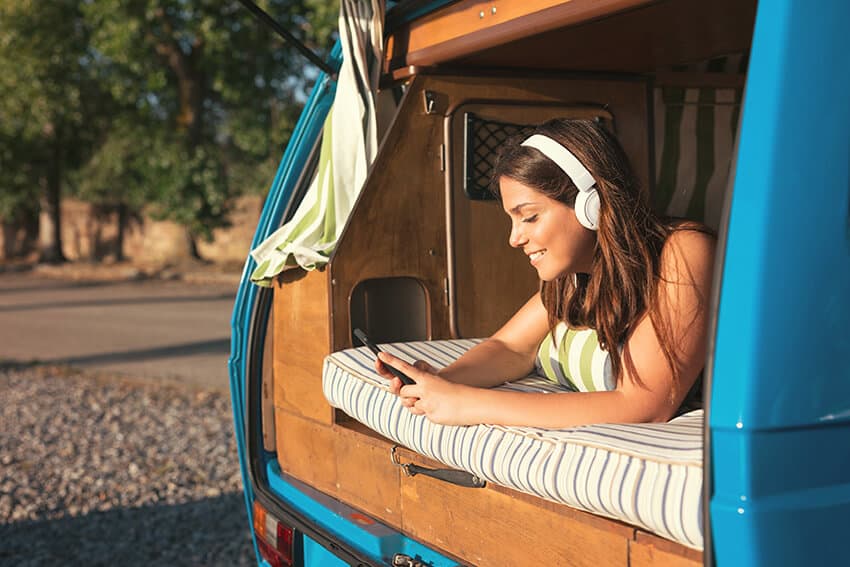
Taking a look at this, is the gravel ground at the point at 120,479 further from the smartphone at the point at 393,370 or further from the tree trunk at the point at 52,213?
the tree trunk at the point at 52,213

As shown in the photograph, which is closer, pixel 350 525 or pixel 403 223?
pixel 350 525

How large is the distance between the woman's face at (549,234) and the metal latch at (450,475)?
510 millimetres

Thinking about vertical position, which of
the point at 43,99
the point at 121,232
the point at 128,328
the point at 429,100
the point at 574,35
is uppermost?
the point at 43,99

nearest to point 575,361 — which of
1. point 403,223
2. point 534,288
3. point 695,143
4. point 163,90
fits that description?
point 403,223

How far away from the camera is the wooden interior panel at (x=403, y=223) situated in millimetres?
2963

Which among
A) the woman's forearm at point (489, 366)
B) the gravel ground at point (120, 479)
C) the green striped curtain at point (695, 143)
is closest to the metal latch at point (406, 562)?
the woman's forearm at point (489, 366)

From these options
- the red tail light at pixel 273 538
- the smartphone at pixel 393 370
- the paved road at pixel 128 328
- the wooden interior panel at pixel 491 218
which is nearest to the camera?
the smartphone at pixel 393 370

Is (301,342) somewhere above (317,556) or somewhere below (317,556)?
above

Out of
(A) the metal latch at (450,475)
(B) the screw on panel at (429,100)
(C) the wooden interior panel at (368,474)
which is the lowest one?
(C) the wooden interior panel at (368,474)

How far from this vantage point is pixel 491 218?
11.0 feet

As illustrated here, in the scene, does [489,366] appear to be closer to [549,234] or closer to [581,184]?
[549,234]

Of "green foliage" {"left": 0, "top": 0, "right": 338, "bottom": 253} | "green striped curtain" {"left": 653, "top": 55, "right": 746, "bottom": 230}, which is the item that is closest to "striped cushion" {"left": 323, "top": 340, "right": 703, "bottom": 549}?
"green striped curtain" {"left": 653, "top": 55, "right": 746, "bottom": 230}

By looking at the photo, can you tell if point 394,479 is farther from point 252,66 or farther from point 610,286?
point 252,66

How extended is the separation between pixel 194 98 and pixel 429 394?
17332 mm
